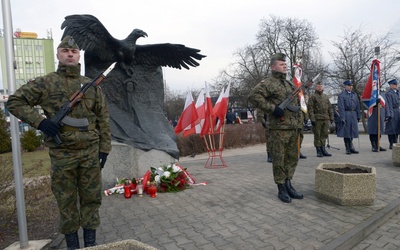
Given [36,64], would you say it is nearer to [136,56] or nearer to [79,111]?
[136,56]

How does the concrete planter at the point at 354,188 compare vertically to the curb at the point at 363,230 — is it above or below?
above

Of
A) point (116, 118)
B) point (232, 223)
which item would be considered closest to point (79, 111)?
point (232, 223)

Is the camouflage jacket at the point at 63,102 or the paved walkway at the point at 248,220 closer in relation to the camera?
the camouflage jacket at the point at 63,102

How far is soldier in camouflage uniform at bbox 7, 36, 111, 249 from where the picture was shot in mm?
2533

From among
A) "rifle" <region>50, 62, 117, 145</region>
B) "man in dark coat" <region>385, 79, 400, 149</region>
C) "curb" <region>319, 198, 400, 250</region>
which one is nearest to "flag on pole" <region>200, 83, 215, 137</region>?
"curb" <region>319, 198, 400, 250</region>

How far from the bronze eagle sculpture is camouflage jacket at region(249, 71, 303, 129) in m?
2.15

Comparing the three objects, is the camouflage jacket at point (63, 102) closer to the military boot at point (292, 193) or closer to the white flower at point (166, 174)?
the white flower at point (166, 174)

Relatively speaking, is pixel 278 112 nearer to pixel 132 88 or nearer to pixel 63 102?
pixel 63 102

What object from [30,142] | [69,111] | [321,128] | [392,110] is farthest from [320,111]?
[30,142]

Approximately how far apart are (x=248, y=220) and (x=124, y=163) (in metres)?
2.59

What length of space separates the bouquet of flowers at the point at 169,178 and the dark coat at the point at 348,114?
18.0 feet

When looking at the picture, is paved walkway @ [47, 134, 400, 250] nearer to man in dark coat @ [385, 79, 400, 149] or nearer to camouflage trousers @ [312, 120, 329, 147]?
camouflage trousers @ [312, 120, 329, 147]

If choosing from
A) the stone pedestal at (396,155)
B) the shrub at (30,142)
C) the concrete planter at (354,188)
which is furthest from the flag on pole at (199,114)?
the shrub at (30,142)

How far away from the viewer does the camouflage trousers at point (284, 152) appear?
13.7ft
